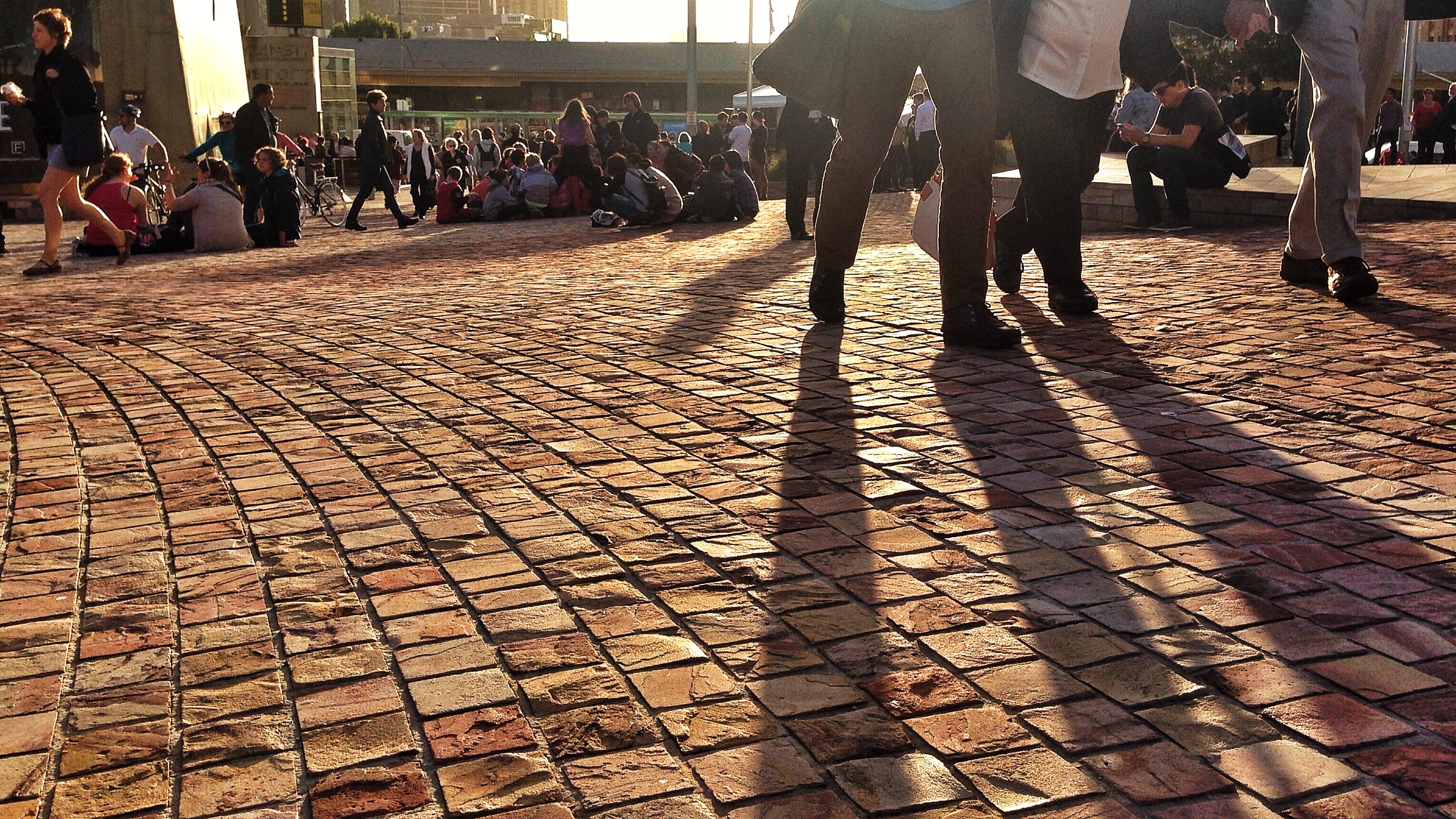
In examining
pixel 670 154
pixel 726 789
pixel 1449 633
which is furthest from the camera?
pixel 670 154

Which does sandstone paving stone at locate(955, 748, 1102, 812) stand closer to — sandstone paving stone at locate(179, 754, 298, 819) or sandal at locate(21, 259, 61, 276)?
sandstone paving stone at locate(179, 754, 298, 819)

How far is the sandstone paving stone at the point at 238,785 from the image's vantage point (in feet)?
7.23

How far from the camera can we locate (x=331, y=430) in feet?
15.8

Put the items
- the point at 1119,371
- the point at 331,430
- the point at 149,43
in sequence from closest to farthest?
the point at 331,430 → the point at 1119,371 → the point at 149,43

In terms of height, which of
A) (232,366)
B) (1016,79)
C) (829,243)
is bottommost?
(232,366)

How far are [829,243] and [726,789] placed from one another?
4570mm

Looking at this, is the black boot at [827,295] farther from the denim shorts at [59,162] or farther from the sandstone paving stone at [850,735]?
the denim shorts at [59,162]

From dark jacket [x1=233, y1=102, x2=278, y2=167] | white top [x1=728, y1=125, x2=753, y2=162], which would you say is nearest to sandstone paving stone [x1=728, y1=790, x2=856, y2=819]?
dark jacket [x1=233, y1=102, x2=278, y2=167]

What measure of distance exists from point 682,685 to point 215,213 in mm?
13378

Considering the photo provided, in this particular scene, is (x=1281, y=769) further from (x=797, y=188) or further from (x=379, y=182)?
(x=379, y=182)

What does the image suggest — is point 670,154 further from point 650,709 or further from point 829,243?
point 650,709

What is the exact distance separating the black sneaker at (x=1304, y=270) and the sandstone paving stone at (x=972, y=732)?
5512 mm

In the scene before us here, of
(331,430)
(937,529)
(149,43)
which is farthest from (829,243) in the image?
(149,43)

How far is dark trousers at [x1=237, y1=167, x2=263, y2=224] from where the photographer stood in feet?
54.9
